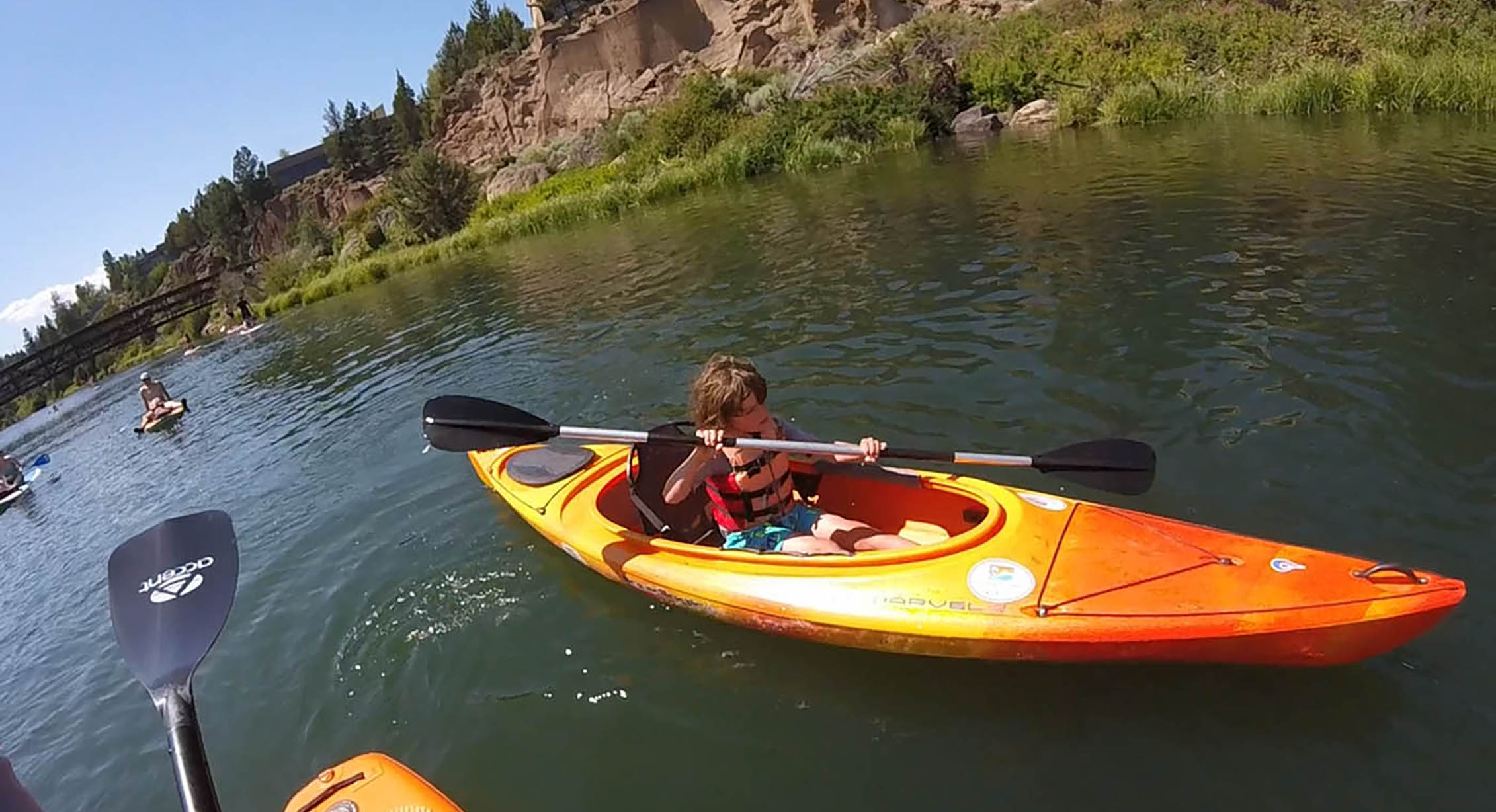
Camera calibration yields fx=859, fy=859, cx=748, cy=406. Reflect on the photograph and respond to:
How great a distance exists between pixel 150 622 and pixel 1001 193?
11944 mm

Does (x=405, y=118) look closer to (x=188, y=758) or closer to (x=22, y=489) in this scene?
(x=22, y=489)

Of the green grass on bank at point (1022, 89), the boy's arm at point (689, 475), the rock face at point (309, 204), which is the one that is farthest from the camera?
the rock face at point (309, 204)

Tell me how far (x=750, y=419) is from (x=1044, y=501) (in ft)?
4.38

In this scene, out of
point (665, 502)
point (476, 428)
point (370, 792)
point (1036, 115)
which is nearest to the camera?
point (370, 792)

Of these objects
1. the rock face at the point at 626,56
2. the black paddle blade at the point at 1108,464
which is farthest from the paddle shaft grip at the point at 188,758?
the rock face at the point at 626,56

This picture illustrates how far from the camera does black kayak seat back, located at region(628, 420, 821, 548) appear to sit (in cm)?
441

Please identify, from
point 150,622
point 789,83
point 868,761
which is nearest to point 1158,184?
point 868,761

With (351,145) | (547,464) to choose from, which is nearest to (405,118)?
(351,145)

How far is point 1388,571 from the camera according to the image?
276cm

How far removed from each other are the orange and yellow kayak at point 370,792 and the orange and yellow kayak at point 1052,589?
4.49 feet

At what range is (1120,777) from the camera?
9.02 ft

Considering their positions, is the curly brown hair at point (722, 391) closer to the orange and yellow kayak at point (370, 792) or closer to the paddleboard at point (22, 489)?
the orange and yellow kayak at point (370, 792)

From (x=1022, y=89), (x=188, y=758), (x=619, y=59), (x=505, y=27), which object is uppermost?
(x=505, y=27)

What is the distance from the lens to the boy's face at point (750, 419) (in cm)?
394
